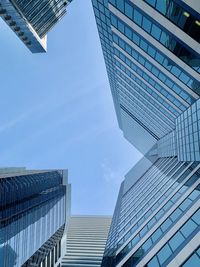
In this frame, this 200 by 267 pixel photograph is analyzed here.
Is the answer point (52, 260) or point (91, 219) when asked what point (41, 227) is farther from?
point (91, 219)

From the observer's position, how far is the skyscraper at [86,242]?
90.1 metres

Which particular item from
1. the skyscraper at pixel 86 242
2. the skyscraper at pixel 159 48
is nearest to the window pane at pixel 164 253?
the skyscraper at pixel 159 48

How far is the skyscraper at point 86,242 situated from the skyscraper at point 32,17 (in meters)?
75.8

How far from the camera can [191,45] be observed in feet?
77.5

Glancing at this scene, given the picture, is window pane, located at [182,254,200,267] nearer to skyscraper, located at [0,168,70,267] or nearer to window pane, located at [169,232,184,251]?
window pane, located at [169,232,184,251]

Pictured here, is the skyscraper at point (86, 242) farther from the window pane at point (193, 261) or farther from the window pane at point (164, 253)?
the window pane at point (193, 261)

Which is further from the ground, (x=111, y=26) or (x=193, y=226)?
(x=111, y=26)

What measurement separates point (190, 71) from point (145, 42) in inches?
244

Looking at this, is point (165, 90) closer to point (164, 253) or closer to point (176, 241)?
point (176, 241)

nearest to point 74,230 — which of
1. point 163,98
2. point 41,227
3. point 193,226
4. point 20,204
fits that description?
point 41,227

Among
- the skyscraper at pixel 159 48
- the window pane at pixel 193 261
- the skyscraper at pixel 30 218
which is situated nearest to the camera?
the window pane at pixel 193 261

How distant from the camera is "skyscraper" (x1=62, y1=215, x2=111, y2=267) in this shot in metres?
90.1

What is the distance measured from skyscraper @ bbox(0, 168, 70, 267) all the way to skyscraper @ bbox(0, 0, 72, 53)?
5203 cm

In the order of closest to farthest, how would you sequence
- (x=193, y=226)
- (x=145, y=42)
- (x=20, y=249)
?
1. (x=193, y=226)
2. (x=145, y=42)
3. (x=20, y=249)
